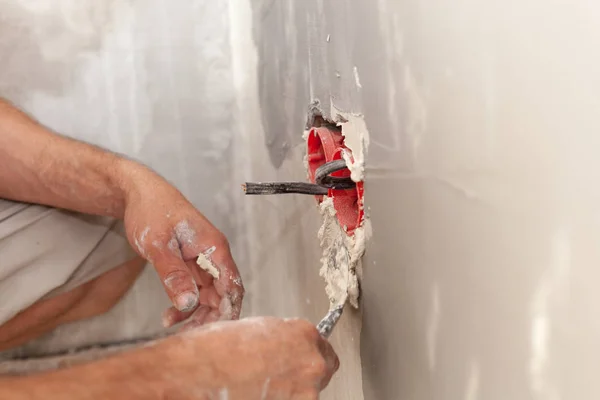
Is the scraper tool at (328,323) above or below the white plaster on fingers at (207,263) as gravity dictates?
below

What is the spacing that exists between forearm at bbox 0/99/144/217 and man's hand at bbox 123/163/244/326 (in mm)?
79

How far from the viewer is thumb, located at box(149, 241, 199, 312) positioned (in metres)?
0.80

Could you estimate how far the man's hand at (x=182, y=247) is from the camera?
864 mm

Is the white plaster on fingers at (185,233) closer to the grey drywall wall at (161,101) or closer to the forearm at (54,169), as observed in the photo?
the forearm at (54,169)

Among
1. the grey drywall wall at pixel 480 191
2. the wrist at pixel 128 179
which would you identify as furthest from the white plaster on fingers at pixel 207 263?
the grey drywall wall at pixel 480 191

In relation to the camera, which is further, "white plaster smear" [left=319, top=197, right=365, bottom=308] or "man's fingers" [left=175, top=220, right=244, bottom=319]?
"man's fingers" [left=175, top=220, right=244, bottom=319]

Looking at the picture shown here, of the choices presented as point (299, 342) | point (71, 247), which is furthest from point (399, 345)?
point (71, 247)

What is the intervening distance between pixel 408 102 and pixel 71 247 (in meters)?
0.80

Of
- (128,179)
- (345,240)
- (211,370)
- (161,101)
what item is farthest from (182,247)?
(161,101)

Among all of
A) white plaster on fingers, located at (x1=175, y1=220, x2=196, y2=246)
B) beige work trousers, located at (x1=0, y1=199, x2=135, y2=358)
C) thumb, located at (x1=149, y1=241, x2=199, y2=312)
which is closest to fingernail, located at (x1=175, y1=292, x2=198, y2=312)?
thumb, located at (x1=149, y1=241, x2=199, y2=312)

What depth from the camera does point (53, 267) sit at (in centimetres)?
99

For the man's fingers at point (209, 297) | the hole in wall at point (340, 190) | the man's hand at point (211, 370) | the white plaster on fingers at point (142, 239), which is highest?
the hole in wall at point (340, 190)

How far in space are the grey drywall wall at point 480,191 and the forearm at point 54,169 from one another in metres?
0.53

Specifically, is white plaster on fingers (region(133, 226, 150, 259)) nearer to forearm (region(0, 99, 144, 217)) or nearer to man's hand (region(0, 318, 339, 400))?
forearm (region(0, 99, 144, 217))
